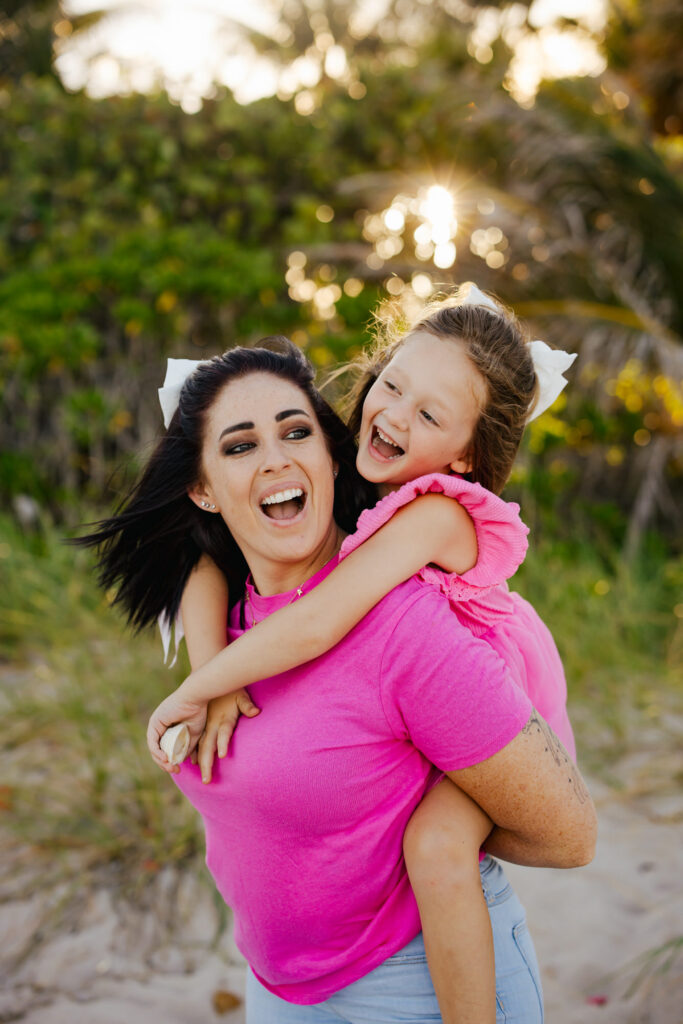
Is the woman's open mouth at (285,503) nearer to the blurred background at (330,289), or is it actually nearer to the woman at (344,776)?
the woman at (344,776)

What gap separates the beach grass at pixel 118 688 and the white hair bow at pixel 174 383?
1257 millimetres

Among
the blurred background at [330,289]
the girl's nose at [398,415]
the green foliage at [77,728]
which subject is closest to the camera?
the girl's nose at [398,415]

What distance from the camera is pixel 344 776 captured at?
153 centimetres

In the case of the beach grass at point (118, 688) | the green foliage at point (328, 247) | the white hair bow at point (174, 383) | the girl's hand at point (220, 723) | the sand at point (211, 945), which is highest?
the green foliage at point (328, 247)

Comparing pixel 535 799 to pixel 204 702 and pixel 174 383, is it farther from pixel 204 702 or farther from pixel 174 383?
pixel 174 383

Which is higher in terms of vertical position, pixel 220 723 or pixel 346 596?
pixel 346 596

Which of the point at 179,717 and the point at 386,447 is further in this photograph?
the point at 386,447

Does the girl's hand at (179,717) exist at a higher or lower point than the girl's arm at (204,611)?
Result: lower

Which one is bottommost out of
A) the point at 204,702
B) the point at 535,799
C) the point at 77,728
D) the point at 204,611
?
the point at 77,728

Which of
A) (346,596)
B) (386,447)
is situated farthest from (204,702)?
(386,447)

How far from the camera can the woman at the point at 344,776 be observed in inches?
59.3

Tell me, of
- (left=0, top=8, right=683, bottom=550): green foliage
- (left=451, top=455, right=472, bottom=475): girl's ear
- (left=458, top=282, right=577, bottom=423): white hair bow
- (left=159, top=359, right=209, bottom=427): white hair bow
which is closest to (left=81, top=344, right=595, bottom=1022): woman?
(left=159, top=359, right=209, bottom=427): white hair bow

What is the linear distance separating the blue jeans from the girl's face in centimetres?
95

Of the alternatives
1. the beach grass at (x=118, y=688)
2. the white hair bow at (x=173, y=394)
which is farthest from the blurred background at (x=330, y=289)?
the white hair bow at (x=173, y=394)
